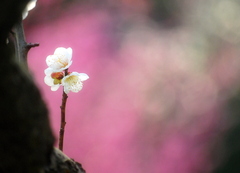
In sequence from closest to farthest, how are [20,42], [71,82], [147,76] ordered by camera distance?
[20,42]
[71,82]
[147,76]

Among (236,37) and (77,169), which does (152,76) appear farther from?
(77,169)

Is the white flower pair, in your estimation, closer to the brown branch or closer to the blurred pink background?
the brown branch

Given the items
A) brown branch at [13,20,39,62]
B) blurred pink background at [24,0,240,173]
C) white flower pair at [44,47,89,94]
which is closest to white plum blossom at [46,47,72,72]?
white flower pair at [44,47,89,94]

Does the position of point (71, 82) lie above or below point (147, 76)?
below

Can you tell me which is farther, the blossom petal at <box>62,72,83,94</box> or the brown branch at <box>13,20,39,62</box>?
the blossom petal at <box>62,72,83,94</box>

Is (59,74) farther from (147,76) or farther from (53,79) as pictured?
(147,76)

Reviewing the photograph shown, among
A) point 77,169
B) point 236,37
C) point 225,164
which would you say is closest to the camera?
point 77,169

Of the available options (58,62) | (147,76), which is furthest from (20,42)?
(147,76)

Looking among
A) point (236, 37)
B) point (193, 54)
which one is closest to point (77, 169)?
point (193, 54)
